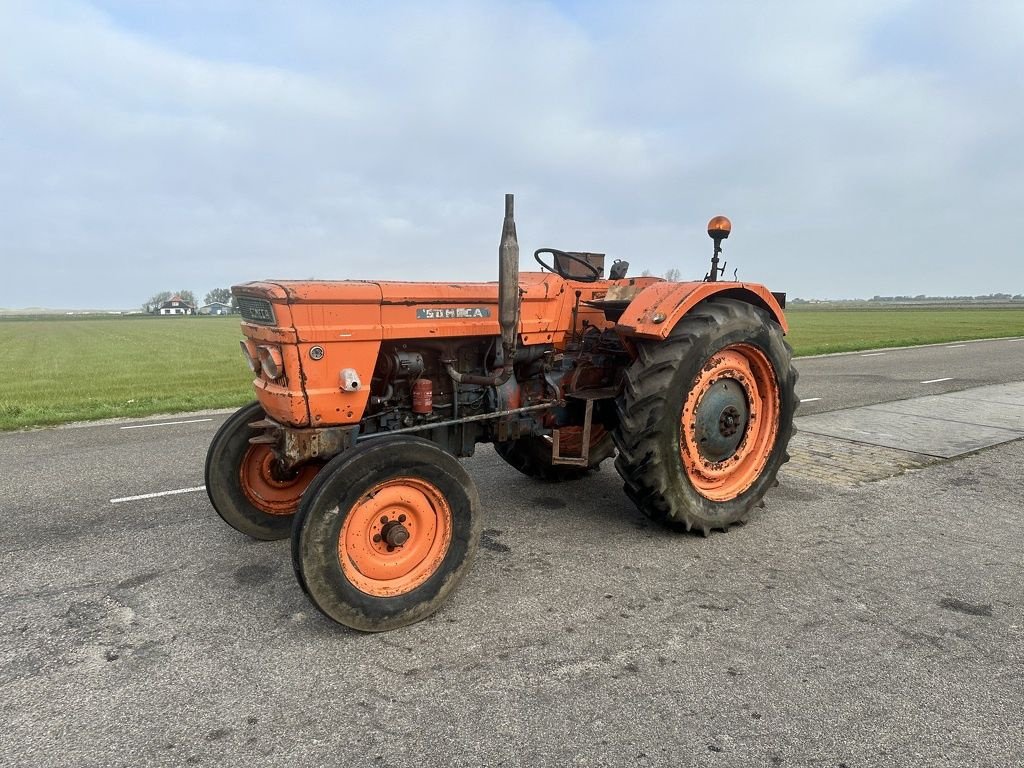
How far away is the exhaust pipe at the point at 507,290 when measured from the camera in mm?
2910

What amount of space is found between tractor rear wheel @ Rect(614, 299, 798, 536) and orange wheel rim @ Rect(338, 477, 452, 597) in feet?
3.85

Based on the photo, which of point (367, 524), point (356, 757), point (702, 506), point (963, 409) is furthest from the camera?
point (963, 409)

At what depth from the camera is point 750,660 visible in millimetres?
2553

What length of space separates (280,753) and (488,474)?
321cm

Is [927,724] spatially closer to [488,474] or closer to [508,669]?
[508,669]

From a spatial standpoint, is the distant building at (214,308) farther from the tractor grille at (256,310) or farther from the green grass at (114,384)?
the tractor grille at (256,310)

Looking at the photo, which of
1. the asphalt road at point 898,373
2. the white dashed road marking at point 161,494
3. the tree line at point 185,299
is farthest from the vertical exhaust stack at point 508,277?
the tree line at point 185,299

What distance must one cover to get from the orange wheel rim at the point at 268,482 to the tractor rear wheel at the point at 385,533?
1.19 m

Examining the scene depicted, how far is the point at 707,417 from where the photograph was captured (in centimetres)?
390

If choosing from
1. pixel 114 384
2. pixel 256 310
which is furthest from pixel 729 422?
pixel 114 384

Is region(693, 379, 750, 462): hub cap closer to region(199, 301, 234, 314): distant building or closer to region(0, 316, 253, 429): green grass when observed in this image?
region(0, 316, 253, 429): green grass

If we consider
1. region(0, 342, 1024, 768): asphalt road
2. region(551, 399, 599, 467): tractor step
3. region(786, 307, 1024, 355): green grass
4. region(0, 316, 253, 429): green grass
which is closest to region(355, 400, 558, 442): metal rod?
region(551, 399, 599, 467): tractor step

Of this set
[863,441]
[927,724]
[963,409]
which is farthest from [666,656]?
[963,409]

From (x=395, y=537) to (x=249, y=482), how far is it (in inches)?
53.9
